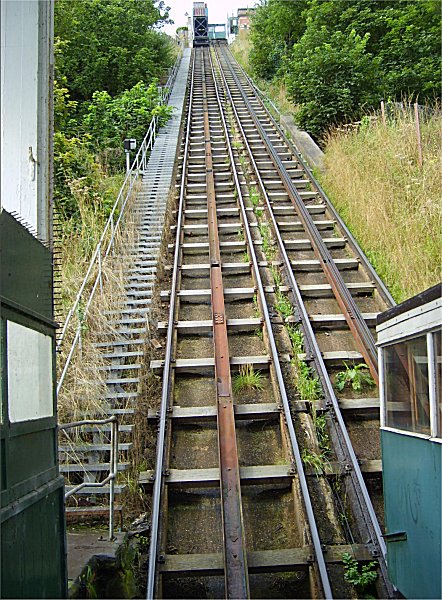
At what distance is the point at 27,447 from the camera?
3.28 meters

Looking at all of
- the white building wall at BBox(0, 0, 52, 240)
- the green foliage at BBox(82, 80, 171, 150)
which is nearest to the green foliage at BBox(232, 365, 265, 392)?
the white building wall at BBox(0, 0, 52, 240)

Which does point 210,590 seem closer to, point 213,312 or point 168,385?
point 168,385

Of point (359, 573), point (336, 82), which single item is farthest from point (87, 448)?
point (336, 82)

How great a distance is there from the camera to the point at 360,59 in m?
18.1

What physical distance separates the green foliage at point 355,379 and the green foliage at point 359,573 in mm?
2663

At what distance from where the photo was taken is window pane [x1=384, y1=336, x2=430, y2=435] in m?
3.81

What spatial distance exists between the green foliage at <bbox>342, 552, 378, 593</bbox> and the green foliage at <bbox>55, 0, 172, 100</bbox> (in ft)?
68.4

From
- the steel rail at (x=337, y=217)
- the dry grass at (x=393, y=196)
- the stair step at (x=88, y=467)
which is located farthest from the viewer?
the dry grass at (x=393, y=196)

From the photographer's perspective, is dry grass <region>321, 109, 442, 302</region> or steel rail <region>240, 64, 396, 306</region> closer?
steel rail <region>240, 64, 396, 306</region>

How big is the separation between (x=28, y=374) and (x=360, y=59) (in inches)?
666

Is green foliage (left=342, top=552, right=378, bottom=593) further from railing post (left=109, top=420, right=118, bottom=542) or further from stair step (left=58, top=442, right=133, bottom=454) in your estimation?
stair step (left=58, top=442, right=133, bottom=454)

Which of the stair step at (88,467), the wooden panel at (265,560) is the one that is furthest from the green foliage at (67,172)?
the wooden panel at (265,560)

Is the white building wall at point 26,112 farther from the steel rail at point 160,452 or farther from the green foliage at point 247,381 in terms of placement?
the green foliage at point 247,381

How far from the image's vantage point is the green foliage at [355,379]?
754cm
